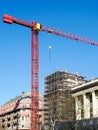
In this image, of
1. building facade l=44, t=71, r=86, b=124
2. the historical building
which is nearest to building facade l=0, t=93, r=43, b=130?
building facade l=44, t=71, r=86, b=124

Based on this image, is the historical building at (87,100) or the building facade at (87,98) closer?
the historical building at (87,100)

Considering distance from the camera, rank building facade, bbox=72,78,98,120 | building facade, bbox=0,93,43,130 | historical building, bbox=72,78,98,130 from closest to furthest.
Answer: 1. historical building, bbox=72,78,98,130
2. building facade, bbox=72,78,98,120
3. building facade, bbox=0,93,43,130

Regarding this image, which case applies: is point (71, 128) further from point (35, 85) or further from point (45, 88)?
point (45, 88)

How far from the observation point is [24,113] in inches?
6019

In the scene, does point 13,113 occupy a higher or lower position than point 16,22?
lower

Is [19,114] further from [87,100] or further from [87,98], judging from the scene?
[87,98]

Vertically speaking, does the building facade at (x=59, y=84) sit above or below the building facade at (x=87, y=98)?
above

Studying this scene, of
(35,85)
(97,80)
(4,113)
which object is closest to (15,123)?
(4,113)

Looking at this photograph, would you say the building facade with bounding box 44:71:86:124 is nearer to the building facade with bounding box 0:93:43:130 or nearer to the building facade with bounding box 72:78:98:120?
the building facade with bounding box 0:93:43:130

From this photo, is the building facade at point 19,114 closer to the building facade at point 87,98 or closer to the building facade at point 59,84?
the building facade at point 59,84

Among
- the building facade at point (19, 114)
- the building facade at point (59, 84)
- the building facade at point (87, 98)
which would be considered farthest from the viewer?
the building facade at point (19, 114)

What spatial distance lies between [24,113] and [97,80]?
180ft

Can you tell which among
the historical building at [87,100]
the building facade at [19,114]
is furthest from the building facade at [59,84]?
the historical building at [87,100]

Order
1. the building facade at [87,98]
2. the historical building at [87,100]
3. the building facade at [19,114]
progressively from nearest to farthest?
1. the historical building at [87,100]
2. the building facade at [87,98]
3. the building facade at [19,114]
